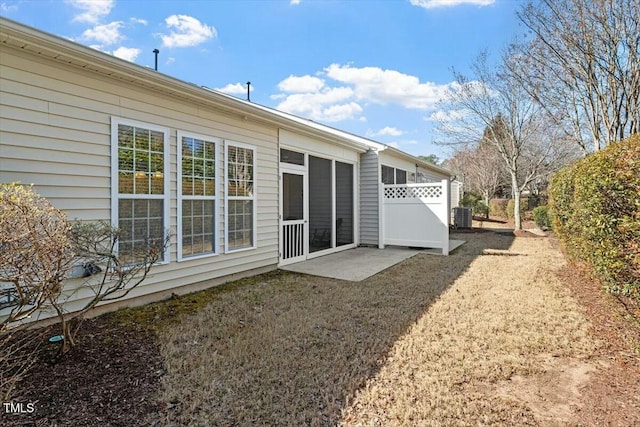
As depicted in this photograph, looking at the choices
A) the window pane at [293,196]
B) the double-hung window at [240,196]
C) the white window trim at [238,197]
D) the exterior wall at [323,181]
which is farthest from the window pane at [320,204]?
the double-hung window at [240,196]

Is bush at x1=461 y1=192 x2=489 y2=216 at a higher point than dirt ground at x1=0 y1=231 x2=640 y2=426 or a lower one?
higher

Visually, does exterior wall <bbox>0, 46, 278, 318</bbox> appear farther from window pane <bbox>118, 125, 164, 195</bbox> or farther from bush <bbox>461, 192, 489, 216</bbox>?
bush <bbox>461, 192, 489, 216</bbox>

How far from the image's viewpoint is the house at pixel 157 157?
350 centimetres

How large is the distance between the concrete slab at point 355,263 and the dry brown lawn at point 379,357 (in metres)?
1.00

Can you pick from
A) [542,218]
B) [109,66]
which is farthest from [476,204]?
[109,66]

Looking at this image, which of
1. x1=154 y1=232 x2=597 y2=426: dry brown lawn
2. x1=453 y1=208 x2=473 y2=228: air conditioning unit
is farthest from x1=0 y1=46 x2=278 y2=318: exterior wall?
x1=453 y1=208 x2=473 y2=228: air conditioning unit

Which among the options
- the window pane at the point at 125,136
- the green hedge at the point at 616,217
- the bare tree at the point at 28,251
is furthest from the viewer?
the window pane at the point at 125,136

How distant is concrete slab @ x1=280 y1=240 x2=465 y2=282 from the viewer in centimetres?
658

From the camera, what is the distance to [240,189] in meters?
6.03

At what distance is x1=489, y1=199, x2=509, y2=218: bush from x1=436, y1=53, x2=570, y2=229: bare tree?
6175 millimetres

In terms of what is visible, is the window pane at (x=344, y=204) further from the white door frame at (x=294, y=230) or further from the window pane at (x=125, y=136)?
the window pane at (x=125, y=136)

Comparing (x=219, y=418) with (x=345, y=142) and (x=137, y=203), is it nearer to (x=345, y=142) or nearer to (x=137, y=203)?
(x=137, y=203)

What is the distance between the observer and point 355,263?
7570mm

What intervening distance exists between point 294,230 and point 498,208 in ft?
62.3
